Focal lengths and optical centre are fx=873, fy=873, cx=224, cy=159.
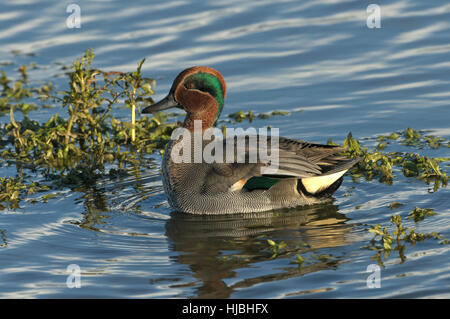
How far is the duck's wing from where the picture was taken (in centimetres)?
775

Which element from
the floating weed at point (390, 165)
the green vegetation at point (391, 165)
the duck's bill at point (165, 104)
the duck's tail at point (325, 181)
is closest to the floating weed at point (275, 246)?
the duck's tail at point (325, 181)

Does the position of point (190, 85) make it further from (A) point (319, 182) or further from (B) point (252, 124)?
(B) point (252, 124)

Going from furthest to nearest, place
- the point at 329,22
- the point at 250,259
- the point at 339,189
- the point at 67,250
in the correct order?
the point at 329,22, the point at 339,189, the point at 67,250, the point at 250,259

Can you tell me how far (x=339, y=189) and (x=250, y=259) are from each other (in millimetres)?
2049

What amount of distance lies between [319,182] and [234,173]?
0.82 m

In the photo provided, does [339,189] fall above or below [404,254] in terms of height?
above

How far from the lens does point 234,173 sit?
7.76m

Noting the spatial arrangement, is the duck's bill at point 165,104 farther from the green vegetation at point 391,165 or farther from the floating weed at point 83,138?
the green vegetation at point 391,165

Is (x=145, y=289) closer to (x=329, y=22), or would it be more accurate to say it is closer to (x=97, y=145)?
(x=97, y=145)

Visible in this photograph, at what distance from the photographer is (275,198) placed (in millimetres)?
7934

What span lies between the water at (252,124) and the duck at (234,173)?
0.48 ft

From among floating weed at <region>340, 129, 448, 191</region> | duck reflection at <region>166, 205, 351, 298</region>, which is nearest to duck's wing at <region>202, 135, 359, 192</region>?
duck reflection at <region>166, 205, 351, 298</region>

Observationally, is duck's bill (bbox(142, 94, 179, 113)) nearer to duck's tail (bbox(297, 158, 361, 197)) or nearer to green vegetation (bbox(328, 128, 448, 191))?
duck's tail (bbox(297, 158, 361, 197))
